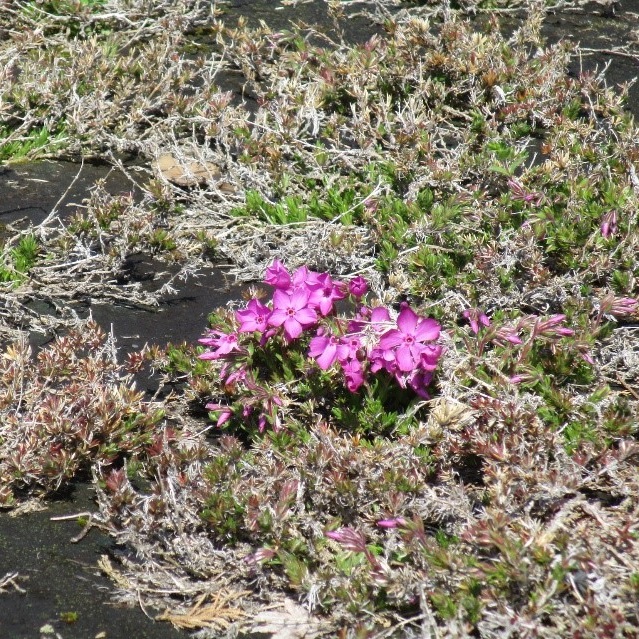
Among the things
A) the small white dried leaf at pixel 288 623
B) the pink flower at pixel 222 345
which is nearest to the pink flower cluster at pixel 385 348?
the pink flower at pixel 222 345

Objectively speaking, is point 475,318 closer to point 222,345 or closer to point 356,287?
point 356,287

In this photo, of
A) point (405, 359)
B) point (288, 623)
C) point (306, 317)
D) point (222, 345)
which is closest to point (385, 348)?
point (405, 359)

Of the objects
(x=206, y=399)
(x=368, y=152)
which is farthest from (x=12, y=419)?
(x=368, y=152)

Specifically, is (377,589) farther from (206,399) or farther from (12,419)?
(12,419)

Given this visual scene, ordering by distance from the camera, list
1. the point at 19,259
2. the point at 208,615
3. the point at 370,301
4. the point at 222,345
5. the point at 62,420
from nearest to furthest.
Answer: the point at 208,615, the point at 62,420, the point at 222,345, the point at 370,301, the point at 19,259

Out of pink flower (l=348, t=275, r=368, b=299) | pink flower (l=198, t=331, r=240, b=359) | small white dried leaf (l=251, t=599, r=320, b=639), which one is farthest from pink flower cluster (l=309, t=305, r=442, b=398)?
small white dried leaf (l=251, t=599, r=320, b=639)
